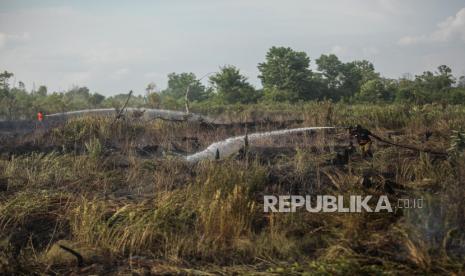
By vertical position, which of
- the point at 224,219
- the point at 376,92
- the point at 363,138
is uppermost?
the point at 376,92

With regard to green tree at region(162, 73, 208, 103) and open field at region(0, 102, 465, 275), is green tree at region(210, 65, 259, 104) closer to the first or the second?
green tree at region(162, 73, 208, 103)

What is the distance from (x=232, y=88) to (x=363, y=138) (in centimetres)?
1410

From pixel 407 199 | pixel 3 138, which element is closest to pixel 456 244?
pixel 407 199

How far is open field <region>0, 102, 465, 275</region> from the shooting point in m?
3.42

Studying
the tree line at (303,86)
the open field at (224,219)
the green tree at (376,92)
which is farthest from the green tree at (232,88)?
the open field at (224,219)

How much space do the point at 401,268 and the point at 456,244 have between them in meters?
0.58

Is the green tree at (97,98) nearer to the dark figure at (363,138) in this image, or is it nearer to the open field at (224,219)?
the open field at (224,219)

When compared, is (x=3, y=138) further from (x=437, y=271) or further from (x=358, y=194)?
(x=437, y=271)

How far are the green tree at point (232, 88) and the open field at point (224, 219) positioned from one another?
43.4 ft

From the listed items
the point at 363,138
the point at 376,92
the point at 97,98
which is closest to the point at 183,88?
the point at 97,98

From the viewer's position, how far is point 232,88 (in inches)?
787

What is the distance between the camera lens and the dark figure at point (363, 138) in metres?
6.05

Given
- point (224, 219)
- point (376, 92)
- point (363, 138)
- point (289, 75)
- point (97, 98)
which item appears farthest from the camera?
point (97, 98)

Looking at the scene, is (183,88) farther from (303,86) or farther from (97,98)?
(303,86)
